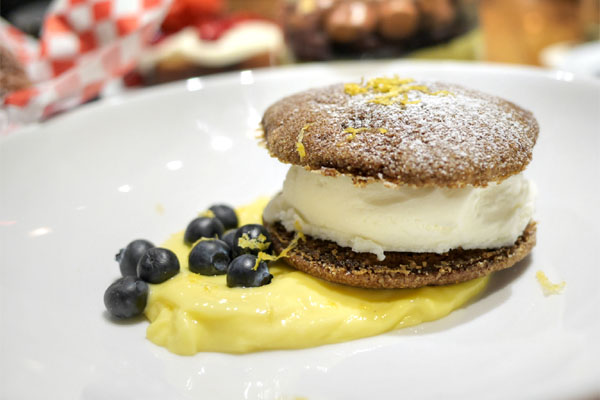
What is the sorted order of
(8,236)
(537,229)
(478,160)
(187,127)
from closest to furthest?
(478,160) < (8,236) < (537,229) < (187,127)

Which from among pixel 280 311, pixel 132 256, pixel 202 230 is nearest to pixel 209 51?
pixel 202 230

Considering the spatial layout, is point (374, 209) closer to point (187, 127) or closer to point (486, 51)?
point (187, 127)

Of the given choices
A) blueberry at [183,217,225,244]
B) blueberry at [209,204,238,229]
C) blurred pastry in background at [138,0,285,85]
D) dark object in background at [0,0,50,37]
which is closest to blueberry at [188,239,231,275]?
blueberry at [183,217,225,244]

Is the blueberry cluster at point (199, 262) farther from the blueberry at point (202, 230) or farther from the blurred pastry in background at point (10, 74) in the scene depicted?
the blurred pastry in background at point (10, 74)

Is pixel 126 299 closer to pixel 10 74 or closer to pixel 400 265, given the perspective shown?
pixel 400 265

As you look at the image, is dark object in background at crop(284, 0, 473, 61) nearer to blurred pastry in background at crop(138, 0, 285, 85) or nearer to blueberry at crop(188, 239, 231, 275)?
blurred pastry in background at crop(138, 0, 285, 85)

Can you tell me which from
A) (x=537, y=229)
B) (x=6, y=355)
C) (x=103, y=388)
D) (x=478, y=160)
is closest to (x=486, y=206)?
(x=478, y=160)
